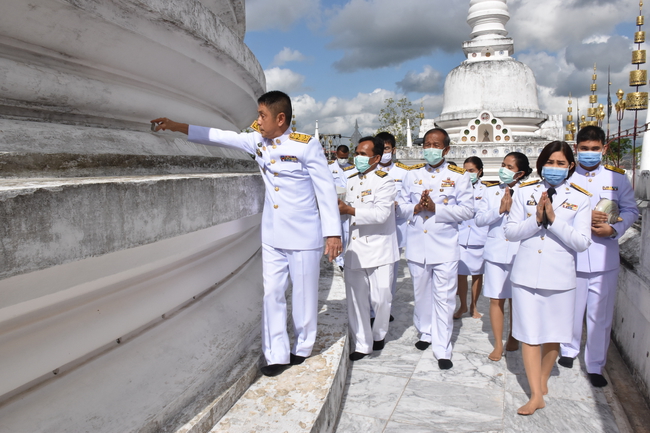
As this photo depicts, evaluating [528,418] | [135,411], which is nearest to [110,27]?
[135,411]

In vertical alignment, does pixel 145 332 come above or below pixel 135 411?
above

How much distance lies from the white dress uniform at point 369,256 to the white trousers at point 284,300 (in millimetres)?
764

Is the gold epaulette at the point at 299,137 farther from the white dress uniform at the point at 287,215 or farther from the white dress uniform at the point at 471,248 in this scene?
the white dress uniform at the point at 471,248

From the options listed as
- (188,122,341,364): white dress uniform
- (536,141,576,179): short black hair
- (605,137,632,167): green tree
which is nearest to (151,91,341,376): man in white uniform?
(188,122,341,364): white dress uniform

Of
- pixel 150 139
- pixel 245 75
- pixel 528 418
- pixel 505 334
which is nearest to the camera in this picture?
pixel 150 139

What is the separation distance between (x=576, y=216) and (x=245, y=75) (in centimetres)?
208

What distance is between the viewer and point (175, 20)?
7.08 feet

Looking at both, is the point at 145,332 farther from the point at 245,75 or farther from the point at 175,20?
the point at 245,75

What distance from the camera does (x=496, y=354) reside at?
3.63 meters

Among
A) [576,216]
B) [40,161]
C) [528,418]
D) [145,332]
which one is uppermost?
[40,161]

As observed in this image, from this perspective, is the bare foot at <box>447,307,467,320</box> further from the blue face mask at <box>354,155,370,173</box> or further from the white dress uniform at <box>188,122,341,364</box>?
the white dress uniform at <box>188,122,341,364</box>

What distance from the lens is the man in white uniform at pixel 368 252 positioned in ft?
11.5

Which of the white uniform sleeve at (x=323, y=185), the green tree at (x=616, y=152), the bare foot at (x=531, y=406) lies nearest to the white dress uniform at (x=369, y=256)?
the white uniform sleeve at (x=323, y=185)

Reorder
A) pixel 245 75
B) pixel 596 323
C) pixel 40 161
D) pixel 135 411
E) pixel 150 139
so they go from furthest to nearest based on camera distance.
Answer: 1. pixel 596 323
2. pixel 245 75
3. pixel 150 139
4. pixel 135 411
5. pixel 40 161
